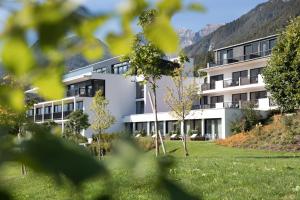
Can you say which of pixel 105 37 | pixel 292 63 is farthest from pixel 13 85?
pixel 292 63

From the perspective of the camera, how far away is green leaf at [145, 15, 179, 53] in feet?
3.20

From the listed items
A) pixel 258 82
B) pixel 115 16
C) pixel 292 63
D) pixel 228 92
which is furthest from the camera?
pixel 228 92

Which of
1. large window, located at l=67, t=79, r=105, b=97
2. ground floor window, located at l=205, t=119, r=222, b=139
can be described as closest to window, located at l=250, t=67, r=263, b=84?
ground floor window, located at l=205, t=119, r=222, b=139

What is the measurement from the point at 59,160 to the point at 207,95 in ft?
173

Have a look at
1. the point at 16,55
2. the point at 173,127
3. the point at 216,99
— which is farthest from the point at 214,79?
the point at 16,55

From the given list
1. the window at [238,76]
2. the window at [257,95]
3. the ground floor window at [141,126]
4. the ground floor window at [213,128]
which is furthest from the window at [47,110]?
the window at [257,95]

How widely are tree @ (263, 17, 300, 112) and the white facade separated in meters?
8.02

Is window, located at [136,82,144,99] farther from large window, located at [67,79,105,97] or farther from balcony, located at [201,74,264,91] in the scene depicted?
balcony, located at [201,74,264,91]

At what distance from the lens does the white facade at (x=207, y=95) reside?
4444cm

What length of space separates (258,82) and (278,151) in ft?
60.7

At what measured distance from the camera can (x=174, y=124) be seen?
4794 centimetres

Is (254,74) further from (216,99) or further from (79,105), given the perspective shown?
(79,105)

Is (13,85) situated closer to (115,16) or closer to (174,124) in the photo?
(115,16)

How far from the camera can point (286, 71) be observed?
3278cm
